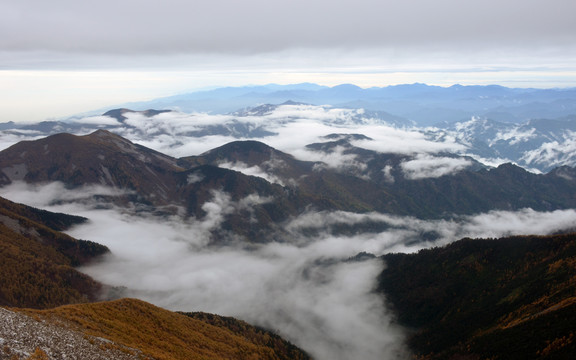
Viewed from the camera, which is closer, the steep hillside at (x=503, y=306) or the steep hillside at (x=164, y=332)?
the steep hillside at (x=164, y=332)

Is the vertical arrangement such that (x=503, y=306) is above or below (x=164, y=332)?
below

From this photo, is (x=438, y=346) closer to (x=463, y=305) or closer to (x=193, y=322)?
(x=463, y=305)

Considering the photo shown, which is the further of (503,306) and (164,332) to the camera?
(503,306)

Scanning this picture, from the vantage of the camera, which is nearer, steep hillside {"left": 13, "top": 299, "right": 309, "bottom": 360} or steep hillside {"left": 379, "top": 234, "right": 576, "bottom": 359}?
steep hillside {"left": 13, "top": 299, "right": 309, "bottom": 360}
